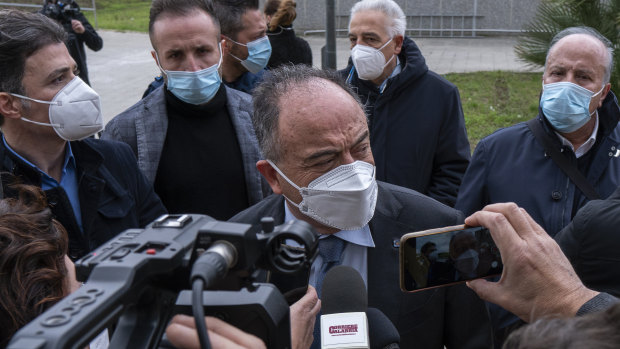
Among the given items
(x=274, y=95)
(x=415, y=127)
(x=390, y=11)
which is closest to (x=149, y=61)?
(x=390, y=11)

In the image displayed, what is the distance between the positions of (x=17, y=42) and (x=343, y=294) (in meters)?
1.82

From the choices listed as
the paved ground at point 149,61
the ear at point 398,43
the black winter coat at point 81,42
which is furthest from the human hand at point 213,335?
the paved ground at point 149,61

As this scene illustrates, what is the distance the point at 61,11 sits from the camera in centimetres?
768

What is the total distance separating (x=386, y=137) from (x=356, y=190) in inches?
62.3

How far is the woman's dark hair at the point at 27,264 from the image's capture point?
1503 millimetres

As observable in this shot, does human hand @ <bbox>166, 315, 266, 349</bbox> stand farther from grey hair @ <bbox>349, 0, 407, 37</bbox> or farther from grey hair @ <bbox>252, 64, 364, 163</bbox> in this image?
grey hair @ <bbox>349, 0, 407, 37</bbox>

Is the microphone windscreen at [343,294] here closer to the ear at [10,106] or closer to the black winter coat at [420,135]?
the ear at [10,106]

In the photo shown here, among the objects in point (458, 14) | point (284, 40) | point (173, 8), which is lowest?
point (458, 14)

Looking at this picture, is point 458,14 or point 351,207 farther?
point 458,14

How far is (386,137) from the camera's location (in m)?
3.65

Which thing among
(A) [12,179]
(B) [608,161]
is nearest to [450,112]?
(B) [608,161]

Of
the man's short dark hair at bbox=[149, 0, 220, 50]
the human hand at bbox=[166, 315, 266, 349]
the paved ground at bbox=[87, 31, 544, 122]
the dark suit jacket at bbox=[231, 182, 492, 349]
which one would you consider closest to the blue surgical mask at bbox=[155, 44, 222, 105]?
the man's short dark hair at bbox=[149, 0, 220, 50]

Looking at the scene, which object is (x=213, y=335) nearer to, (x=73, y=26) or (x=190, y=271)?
(x=190, y=271)

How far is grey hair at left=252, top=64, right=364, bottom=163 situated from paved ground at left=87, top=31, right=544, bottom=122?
26.6ft
